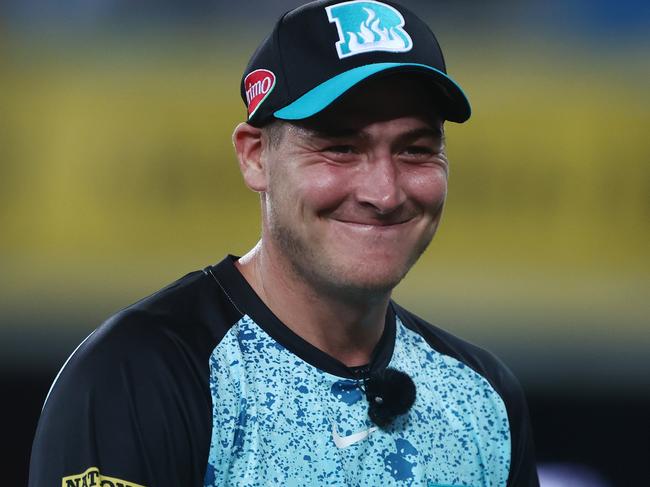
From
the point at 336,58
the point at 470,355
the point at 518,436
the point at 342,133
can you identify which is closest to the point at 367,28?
the point at 336,58

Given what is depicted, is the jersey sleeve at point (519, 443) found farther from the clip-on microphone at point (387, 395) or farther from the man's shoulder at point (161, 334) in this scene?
the man's shoulder at point (161, 334)

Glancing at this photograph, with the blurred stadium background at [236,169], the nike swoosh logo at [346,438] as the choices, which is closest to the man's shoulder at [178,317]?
the nike swoosh logo at [346,438]

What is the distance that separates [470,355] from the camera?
267 centimetres

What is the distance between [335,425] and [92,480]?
525 millimetres

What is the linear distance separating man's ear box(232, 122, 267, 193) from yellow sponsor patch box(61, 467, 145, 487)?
69 cm

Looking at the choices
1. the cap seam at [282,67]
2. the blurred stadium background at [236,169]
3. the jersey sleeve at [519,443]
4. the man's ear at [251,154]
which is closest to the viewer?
the cap seam at [282,67]

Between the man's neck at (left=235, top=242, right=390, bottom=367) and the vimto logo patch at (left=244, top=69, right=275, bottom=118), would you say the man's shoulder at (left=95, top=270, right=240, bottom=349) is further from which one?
the vimto logo patch at (left=244, top=69, right=275, bottom=118)

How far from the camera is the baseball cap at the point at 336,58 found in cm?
220

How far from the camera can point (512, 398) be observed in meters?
2.64

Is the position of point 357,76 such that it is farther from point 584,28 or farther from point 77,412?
point 584,28

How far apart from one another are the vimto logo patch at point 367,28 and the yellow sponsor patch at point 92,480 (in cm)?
93

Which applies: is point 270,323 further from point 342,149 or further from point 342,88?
point 342,88

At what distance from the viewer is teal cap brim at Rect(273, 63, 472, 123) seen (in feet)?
7.09

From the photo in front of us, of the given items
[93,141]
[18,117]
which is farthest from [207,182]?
[18,117]
